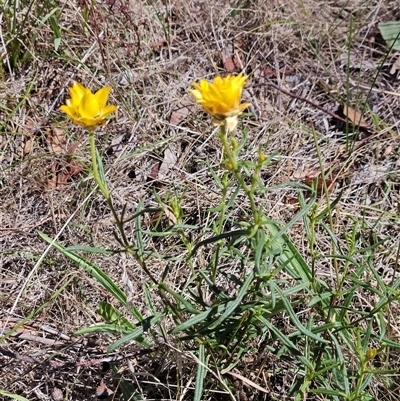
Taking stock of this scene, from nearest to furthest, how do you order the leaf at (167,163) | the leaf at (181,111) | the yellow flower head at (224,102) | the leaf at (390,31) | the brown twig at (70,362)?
1. the yellow flower head at (224,102)
2. the brown twig at (70,362)
3. the leaf at (167,163)
4. the leaf at (181,111)
5. the leaf at (390,31)

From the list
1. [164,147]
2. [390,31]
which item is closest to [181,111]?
[164,147]

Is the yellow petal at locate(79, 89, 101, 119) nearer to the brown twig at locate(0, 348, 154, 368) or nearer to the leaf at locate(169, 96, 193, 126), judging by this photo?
the brown twig at locate(0, 348, 154, 368)

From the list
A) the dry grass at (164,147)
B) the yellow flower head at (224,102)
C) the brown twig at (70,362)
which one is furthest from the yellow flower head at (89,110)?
the brown twig at (70,362)

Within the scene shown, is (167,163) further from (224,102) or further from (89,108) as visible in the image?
(224,102)

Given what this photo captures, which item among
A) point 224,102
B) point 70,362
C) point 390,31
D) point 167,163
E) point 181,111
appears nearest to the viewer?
point 224,102

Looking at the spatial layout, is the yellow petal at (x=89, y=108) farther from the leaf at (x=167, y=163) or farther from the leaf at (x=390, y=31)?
the leaf at (x=390, y=31)

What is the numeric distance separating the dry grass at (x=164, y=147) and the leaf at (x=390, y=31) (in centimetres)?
6

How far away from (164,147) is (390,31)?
1.19 meters

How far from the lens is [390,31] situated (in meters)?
2.83

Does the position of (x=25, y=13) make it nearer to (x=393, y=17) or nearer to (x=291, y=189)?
(x=291, y=189)

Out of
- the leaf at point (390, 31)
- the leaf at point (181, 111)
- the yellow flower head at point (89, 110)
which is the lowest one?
the leaf at point (390, 31)

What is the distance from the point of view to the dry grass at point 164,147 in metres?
1.93

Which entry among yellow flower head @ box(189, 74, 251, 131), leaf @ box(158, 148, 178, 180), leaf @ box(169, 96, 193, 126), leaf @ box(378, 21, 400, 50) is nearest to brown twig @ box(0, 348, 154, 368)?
leaf @ box(158, 148, 178, 180)

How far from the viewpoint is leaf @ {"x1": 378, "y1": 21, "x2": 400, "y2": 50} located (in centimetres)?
280
